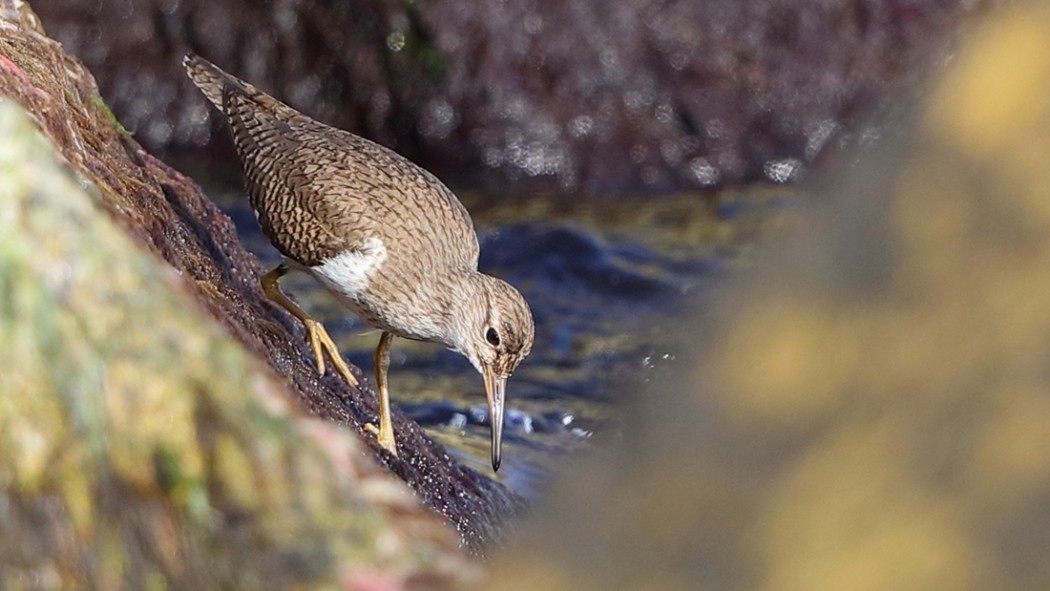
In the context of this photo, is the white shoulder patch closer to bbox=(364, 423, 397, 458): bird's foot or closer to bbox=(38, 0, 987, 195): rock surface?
bbox=(364, 423, 397, 458): bird's foot

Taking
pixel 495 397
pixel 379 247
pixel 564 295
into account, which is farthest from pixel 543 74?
pixel 379 247

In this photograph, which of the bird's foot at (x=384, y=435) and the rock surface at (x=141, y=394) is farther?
the bird's foot at (x=384, y=435)

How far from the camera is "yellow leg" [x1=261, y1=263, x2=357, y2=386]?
551 cm

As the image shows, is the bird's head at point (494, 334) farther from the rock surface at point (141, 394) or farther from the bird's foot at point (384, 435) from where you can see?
the rock surface at point (141, 394)

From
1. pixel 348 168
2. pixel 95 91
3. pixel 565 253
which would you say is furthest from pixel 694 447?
pixel 565 253

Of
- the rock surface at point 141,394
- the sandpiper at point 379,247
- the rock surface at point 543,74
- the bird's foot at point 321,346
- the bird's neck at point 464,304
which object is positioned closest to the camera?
the rock surface at point 141,394

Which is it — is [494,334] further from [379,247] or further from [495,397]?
[379,247]

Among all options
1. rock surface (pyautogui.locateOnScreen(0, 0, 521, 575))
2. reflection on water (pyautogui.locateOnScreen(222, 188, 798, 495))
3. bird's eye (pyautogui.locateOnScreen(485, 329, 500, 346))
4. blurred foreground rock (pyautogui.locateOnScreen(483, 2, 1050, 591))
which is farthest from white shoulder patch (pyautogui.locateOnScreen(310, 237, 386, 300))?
blurred foreground rock (pyautogui.locateOnScreen(483, 2, 1050, 591))

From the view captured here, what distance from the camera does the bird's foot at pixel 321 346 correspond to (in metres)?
5.45

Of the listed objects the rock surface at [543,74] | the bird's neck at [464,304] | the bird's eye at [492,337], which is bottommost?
the bird's eye at [492,337]

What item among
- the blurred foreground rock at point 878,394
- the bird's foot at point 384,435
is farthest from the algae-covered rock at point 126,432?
the bird's foot at point 384,435

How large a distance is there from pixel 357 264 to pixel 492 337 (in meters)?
0.63

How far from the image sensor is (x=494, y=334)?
19.4 feet

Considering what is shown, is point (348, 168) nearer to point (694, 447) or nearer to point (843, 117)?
point (694, 447)
